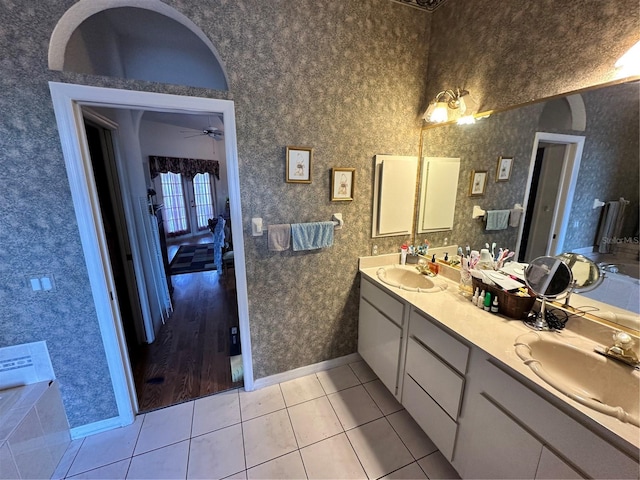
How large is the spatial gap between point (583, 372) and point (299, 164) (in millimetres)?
1835

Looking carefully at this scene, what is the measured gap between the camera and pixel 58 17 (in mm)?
1259

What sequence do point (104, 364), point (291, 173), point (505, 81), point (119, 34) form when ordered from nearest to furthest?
point (505, 81) < point (104, 364) < point (291, 173) < point (119, 34)

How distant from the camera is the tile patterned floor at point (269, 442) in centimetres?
148

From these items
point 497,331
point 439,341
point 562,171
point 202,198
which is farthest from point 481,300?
point 202,198

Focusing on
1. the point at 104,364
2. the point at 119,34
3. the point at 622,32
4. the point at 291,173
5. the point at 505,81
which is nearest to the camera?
the point at 622,32

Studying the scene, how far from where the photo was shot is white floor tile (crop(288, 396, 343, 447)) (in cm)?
168

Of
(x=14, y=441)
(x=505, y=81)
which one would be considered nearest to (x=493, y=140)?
(x=505, y=81)

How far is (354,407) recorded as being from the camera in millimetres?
1903

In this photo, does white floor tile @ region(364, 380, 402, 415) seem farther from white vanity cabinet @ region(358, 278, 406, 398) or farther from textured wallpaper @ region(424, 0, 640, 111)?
textured wallpaper @ region(424, 0, 640, 111)

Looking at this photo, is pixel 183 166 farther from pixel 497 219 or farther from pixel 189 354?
pixel 497 219

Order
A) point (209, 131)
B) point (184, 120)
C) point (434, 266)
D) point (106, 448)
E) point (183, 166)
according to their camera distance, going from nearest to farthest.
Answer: point (106, 448) < point (434, 266) < point (184, 120) < point (209, 131) < point (183, 166)

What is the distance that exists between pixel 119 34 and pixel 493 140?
3179 millimetres

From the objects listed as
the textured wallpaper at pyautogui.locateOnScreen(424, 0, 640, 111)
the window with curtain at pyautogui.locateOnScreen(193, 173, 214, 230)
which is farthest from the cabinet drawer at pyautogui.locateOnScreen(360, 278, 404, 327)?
the window with curtain at pyautogui.locateOnScreen(193, 173, 214, 230)

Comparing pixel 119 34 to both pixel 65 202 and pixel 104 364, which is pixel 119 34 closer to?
pixel 65 202
